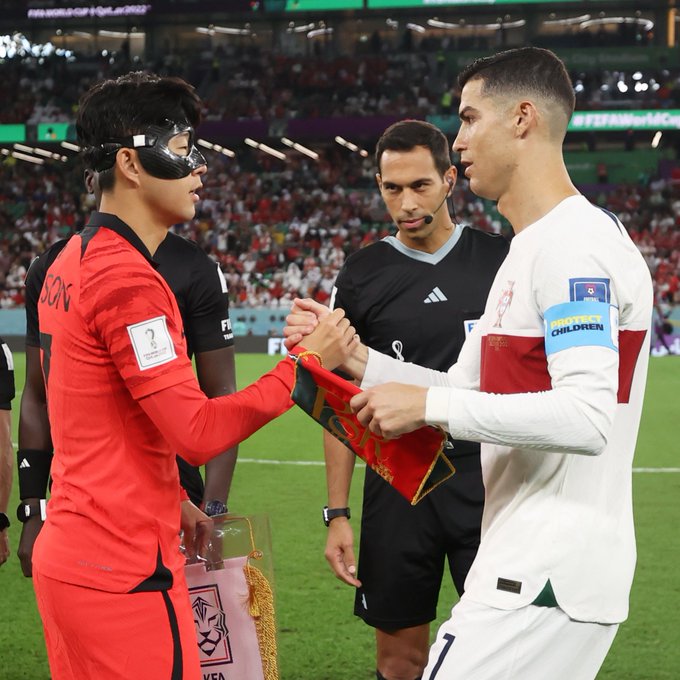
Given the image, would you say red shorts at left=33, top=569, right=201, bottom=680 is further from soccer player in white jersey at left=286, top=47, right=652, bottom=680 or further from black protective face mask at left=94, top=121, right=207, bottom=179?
black protective face mask at left=94, top=121, right=207, bottom=179

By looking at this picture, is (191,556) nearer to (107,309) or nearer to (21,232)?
(107,309)

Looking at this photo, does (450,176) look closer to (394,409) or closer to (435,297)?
(435,297)

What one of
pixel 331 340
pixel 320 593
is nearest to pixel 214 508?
pixel 331 340

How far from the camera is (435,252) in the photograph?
13.3 ft

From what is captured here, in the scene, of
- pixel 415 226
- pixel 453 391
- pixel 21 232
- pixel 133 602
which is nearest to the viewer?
pixel 453 391

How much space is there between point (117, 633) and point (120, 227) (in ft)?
3.29

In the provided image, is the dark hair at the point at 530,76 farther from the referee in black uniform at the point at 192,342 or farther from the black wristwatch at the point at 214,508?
the black wristwatch at the point at 214,508

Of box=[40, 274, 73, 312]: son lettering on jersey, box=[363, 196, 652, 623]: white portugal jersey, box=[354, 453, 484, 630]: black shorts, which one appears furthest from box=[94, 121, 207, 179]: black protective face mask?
box=[354, 453, 484, 630]: black shorts

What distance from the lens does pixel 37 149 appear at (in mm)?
38344

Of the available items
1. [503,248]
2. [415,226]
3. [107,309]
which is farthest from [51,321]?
[503,248]

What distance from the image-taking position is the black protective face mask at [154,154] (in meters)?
2.65

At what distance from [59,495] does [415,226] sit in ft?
6.50

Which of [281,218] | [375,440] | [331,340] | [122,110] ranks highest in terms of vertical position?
[281,218]

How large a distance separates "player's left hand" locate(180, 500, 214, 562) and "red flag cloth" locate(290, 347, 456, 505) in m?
0.66
